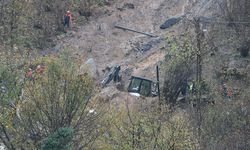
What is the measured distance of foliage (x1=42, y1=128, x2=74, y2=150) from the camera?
1518 cm

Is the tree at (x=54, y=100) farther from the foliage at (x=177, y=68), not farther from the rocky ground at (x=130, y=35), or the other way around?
the rocky ground at (x=130, y=35)

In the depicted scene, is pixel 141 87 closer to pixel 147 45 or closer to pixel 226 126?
pixel 147 45

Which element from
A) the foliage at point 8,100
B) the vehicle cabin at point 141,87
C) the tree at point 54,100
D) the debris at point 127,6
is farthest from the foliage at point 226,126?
the debris at point 127,6

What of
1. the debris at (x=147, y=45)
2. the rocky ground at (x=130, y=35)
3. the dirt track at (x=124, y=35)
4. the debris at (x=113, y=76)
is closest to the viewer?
the debris at (x=113, y=76)

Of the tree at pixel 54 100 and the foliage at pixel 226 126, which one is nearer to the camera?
the tree at pixel 54 100

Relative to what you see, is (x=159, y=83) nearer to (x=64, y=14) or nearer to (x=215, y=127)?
(x=215, y=127)

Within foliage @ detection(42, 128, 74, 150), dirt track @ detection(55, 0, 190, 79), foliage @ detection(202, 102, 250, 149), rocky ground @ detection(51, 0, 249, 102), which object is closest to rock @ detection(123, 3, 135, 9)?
rocky ground @ detection(51, 0, 249, 102)

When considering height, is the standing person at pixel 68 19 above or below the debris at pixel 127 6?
below

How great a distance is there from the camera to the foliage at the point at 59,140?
1518cm

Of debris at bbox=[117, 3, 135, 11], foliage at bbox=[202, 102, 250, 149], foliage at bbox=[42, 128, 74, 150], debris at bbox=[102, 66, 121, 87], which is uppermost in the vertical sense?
debris at bbox=[117, 3, 135, 11]

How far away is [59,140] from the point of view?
15258 millimetres

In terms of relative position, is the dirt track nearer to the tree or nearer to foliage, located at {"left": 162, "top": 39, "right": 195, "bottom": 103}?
foliage, located at {"left": 162, "top": 39, "right": 195, "bottom": 103}

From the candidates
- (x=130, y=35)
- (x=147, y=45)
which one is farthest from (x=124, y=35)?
(x=147, y=45)

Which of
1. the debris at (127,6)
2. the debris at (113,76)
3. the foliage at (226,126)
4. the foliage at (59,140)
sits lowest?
the debris at (113,76)
